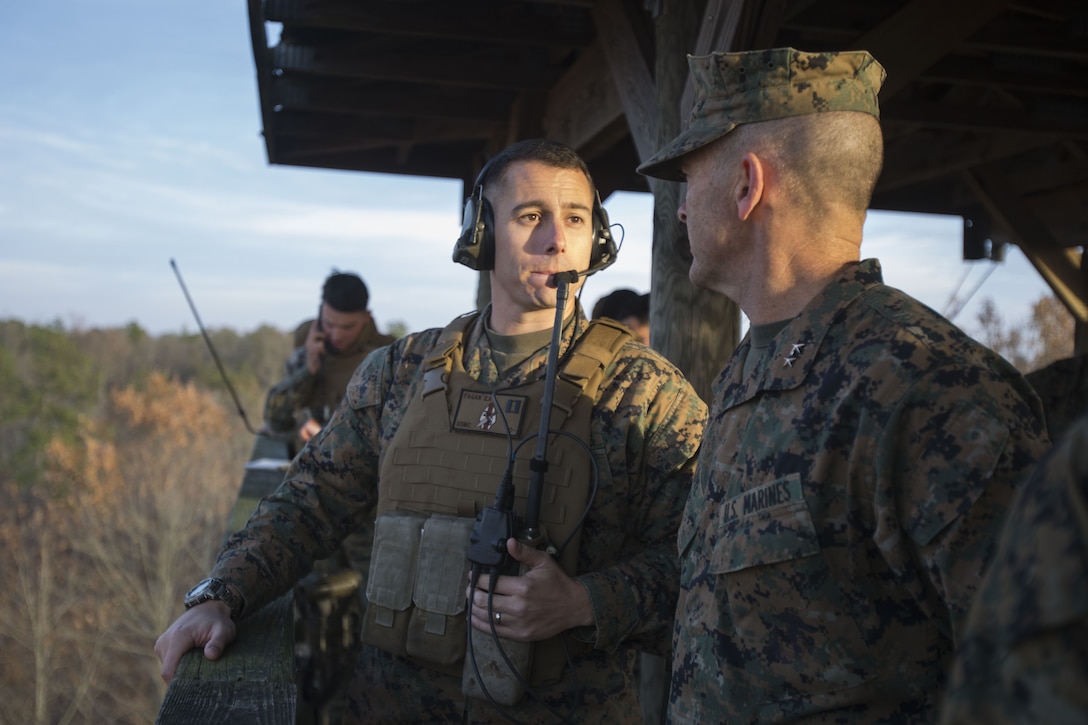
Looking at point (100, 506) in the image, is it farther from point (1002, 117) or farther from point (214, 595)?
point (214, 595)

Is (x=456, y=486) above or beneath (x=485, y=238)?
beneath

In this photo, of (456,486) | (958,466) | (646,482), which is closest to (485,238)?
(456,486)

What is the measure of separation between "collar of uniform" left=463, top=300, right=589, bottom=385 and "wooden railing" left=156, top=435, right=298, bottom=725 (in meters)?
0.74

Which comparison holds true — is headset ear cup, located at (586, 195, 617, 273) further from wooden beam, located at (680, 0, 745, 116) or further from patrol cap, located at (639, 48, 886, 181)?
patrol cap, located at (639, 48, 886, 181)

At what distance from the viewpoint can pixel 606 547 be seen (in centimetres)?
229

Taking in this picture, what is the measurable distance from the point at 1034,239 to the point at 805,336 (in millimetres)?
5906

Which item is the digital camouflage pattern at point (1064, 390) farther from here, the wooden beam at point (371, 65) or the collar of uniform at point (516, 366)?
the collar of uniform at point (516, 366)

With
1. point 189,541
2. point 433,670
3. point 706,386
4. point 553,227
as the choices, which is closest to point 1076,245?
point 706,386

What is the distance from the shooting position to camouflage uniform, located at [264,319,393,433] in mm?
5672

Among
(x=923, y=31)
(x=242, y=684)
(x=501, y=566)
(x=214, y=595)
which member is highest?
(x=923, y=31)

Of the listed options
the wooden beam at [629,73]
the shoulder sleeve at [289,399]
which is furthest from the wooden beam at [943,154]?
the shoulder sleeve at [289,399]

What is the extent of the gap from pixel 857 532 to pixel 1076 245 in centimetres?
→ 729

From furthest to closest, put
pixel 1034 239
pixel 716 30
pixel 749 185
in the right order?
1. pixel 1034 239
2. pixel 716 30
3. pixel 749 185

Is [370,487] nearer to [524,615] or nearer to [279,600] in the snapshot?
[279,600]
